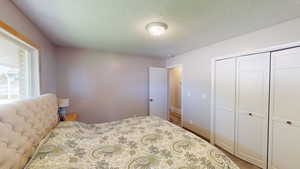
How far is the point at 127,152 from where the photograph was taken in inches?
49.2

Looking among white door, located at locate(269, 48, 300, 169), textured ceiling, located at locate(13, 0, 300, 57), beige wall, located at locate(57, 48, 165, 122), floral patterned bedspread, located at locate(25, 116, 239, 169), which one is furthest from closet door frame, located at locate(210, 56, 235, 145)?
beige wall, located at locate(57, 48, 165, 122)

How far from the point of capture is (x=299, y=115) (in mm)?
1676

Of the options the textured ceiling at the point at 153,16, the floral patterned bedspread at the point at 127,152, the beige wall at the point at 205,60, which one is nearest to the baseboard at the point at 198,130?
the beige wall at the point at 205,60

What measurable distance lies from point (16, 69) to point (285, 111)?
12.6ft

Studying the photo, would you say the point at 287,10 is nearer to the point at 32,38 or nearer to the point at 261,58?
the point at 261,58

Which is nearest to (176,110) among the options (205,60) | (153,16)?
(205,60)

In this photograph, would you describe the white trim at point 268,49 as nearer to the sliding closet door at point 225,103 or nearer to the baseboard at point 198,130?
the sliding closet door at point 225,103

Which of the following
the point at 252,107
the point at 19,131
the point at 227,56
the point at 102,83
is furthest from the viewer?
the point at 102,83

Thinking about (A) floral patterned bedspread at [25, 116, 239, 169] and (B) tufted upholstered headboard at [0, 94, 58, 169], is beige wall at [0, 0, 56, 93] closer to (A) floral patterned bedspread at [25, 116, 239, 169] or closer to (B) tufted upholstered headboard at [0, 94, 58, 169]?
(B) tufted upholstered headboard at [0, 94, 58, 169]

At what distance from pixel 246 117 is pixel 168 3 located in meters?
2.34

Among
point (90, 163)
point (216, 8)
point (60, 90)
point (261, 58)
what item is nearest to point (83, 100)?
point (60, 90)

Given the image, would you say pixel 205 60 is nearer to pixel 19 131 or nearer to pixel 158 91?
pixel 158 91

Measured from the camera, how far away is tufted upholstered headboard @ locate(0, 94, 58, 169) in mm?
849

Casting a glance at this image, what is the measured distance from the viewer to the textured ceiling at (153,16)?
1419 millimetres
